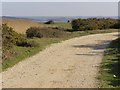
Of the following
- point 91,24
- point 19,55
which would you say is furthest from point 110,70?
point 91,24

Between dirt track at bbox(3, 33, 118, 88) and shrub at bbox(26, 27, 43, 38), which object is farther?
shrub at bbox(26, 27, 43, 38)

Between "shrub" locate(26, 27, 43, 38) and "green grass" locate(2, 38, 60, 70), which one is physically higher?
"green grass" locate(2, 38, 60, 70)

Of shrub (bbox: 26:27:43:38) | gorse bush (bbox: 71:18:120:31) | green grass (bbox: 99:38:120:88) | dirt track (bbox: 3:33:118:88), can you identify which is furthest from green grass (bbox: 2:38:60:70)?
gorse bush (bbox: 71:18:120:31)

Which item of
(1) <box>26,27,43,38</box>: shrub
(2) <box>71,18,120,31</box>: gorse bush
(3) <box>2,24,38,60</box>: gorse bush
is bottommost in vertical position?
(2) <box>71,18,120,31</box>: gorse bush

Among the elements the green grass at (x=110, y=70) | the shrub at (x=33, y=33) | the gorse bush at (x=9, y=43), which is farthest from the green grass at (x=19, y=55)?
the shrub at (x=33, y=33)

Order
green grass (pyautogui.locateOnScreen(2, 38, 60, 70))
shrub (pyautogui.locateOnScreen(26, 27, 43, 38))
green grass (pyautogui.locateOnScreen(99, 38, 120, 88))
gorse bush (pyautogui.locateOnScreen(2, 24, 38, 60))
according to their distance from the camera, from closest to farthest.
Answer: green grass (pyautogui.locateOnScreen(99, 38, 120, 88)) → green grass (pyautogui.locateOnScreen(2, 38, 60, 70)) → gorse bush (pyautogui.locateOnScreen(2, 24, 38, 60)) → shrub (pyautogui.locateOnScreen(26, 27, 43, 38))

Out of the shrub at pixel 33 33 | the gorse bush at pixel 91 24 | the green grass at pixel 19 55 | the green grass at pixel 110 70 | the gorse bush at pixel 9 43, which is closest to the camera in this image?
the green grass at pixel 110 70

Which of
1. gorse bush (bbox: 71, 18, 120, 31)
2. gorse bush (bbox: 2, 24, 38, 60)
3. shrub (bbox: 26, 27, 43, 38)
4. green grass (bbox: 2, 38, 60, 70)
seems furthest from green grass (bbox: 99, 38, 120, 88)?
gorse bush (bbox: 71, 18, 120, 31)

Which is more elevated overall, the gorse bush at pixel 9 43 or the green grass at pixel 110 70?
the gorse bush at pixel 9 43

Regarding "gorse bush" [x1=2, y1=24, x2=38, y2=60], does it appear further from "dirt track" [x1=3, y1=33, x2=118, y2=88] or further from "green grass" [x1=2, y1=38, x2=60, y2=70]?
"dirt track" [x1=3, y1=33, x2=118, y2=88]

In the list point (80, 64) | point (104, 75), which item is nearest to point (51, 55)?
point (80, 64)

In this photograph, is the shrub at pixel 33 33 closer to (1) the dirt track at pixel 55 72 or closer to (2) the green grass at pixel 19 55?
(2) the green grass at pixel 19 55

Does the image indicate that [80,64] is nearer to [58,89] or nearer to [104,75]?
[104,75]

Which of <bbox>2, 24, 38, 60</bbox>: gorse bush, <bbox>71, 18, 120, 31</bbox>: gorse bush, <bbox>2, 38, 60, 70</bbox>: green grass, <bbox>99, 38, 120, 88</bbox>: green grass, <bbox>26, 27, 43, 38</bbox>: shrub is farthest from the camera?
<bbox>71, 18, 120, 31</bbox>: gorse bush
